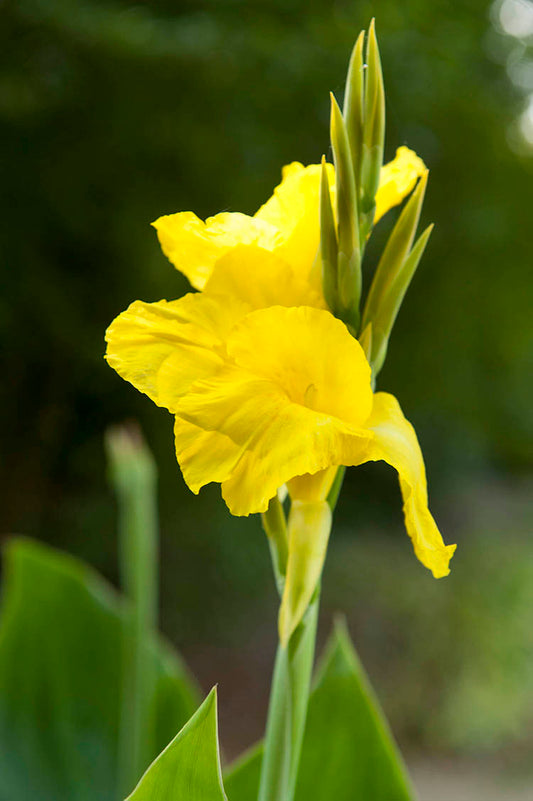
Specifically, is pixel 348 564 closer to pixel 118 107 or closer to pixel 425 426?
pixel 425 426

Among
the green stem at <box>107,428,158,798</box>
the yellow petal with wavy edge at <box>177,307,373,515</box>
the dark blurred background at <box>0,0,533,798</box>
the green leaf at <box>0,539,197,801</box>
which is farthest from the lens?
the dark blurred background at <box>0,0,533,798</box>

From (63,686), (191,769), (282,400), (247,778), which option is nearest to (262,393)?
(282,400)

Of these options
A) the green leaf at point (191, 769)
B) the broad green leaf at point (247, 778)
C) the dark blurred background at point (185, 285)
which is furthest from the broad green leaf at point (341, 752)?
the dark blurred background at point (185, 285)

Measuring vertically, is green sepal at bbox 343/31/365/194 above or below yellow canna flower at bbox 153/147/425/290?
above

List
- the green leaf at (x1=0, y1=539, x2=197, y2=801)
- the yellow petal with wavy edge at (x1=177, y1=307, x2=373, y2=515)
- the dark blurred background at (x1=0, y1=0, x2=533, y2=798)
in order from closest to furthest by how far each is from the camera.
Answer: the yellow petal with wavy edge at (x1=177, y1=307, x2=373, y2=515), the green leaf at (x1=0, y1=539, x2=197, y2=801), the dark blurred background at (x1=0, y1=0, x2=533, y2=798)

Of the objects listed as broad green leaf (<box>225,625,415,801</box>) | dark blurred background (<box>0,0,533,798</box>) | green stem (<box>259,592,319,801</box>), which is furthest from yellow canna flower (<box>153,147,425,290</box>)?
dark blurred background (<box>0,0,533,798</box>)

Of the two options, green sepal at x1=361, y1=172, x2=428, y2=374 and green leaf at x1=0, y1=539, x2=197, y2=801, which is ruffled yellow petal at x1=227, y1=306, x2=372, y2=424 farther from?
green leaf at x1=0, y1=539, x2=197, y2=801

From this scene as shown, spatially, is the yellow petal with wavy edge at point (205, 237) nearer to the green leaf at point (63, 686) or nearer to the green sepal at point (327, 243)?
the green sepal at point (327, 243)

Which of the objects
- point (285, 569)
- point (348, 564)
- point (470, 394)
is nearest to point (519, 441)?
point (470, 394)
